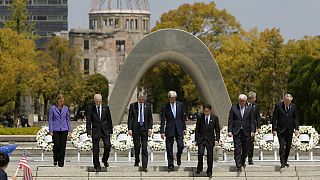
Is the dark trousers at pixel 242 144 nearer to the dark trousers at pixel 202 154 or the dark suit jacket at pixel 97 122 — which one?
the dark trousers at pixel 202 154

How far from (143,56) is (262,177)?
13.8 meters

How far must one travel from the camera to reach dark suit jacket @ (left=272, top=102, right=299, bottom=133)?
28281mm

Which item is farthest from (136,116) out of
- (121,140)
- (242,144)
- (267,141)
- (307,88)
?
(307,88)

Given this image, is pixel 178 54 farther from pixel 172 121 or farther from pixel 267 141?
pixel 172 121

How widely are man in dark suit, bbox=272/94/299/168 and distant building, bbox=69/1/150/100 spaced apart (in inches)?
4287

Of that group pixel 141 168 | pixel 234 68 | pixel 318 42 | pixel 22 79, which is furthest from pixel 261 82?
pixel 141 168

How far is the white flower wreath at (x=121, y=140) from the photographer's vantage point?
111 ft

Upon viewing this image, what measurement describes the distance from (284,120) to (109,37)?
407 feet

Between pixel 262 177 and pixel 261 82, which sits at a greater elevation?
pixel 261 82

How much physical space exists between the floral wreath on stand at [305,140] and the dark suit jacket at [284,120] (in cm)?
487

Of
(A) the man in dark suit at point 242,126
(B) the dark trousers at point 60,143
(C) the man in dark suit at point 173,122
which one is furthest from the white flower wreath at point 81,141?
(A) the man in dark suit at point 242,126

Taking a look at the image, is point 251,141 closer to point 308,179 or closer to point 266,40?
point 308,179

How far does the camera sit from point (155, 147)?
33.8 meters

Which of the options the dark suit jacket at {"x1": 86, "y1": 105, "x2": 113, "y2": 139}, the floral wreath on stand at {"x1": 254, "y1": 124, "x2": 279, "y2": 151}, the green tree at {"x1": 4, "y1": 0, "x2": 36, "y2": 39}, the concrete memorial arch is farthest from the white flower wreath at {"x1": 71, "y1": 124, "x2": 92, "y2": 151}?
the green tree at {"x1": 4, "y1": 0, "x2": 36, "y2": 39}
